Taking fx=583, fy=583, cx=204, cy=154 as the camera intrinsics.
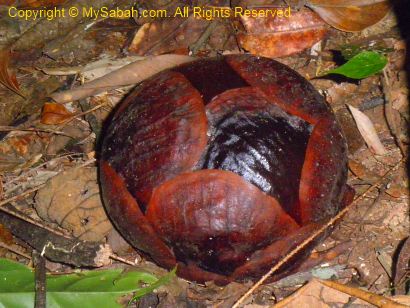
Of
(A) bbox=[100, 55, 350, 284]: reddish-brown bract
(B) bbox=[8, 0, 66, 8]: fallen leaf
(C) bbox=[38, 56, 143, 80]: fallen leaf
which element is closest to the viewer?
(A) bbox=[100, 55, 350, 284]: reddish-brown bract

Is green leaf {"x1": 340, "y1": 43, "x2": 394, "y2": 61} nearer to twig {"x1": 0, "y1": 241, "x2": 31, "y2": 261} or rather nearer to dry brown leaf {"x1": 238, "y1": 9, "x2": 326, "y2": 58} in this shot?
dry brown leaf {"x1": 238, "y1": 9, "x2": 326, "y2": 58}

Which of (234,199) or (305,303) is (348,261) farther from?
(234,199)

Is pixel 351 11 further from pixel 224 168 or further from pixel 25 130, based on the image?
pixel 25 130

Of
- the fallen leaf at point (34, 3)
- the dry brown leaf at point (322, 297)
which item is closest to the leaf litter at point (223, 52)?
the dry brown leaf at point (322, 297)

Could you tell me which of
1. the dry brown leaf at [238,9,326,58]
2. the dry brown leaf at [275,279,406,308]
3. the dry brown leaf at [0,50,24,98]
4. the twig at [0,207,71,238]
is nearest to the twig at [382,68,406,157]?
the dry brown leaf at [238,9,326,58]

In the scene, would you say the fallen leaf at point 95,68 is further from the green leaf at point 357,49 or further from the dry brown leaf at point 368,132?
the dry brown leaf at point 368,132

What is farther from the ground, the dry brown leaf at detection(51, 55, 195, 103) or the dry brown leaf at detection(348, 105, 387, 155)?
the dry brown leaf at detection(51, 55, 195, 103)

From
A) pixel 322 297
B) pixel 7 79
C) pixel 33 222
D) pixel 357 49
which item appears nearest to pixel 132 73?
pixel 7 79
